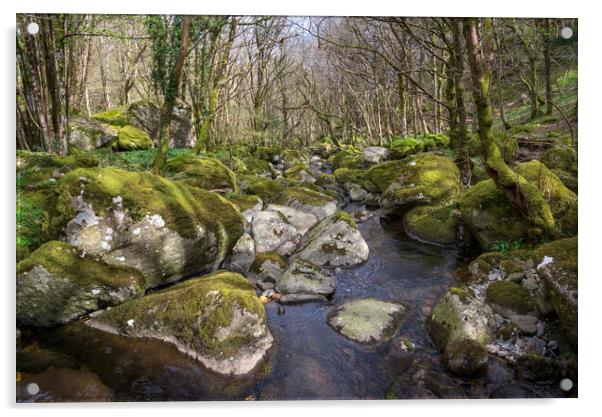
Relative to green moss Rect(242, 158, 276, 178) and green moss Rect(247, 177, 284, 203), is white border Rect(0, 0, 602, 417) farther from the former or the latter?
green moss Rect(242, 158, 276, 178)

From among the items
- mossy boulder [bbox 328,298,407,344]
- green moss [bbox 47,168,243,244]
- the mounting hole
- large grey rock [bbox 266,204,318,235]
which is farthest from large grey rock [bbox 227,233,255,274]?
the mounting hole

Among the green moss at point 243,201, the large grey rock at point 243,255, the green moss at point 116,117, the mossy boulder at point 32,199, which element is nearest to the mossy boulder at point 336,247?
the large grey rock at point 243,255

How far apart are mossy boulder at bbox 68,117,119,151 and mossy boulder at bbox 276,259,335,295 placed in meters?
8.26

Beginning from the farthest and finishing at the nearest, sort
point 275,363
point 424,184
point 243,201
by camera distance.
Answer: point 243,201, point 424,184, point 275,363

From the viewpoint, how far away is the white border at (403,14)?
3098 mm

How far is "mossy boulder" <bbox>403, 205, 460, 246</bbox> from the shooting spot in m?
6.53

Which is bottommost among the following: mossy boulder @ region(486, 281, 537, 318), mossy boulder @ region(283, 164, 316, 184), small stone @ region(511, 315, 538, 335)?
small stone @ region(511, 315, 538, 335)

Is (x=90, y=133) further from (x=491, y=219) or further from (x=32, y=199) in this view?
(x=491, y=219)

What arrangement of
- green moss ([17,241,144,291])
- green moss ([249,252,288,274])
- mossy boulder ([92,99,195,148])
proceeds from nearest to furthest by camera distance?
green moss ([17,241,144,291]), green moss ([249,252,288,274]), mossy boulder ([92,99,195,148])

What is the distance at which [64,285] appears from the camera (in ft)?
12.4

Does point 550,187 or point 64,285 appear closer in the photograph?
point 64,285

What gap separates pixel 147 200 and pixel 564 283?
175 inches

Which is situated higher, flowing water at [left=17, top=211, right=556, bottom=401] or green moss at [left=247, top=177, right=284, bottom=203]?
green moss at [left=247, top=177, right=284, bottom=203]

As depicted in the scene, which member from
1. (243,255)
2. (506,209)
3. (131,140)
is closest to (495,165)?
(506,209)
